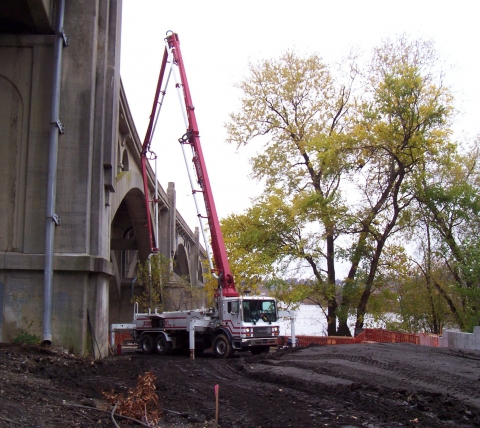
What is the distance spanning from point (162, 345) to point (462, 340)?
470 inches

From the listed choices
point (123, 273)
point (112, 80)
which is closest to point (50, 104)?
point (112, 80)

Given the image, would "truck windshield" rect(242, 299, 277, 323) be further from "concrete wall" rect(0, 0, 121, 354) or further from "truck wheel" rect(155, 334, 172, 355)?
"concrete wall" rect(0, 0, 121, 354)

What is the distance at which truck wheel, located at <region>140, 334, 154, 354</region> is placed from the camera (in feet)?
78.5

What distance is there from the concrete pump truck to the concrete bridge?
170 inches

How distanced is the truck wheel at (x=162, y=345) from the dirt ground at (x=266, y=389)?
5528 mm

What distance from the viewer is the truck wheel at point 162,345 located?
909 inches

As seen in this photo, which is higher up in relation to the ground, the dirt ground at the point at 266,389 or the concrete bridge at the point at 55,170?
the concrete bridge at the point at 55,170

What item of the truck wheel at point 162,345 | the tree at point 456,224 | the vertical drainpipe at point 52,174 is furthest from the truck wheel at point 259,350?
the tree at point 456,224

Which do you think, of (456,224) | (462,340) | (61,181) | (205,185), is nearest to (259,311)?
(205,185)

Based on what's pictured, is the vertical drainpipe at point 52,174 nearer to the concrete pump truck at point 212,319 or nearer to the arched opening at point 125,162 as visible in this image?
the concrete pump truck at point 212,319

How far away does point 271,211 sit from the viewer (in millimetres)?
30188

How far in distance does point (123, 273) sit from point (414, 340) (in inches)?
1009

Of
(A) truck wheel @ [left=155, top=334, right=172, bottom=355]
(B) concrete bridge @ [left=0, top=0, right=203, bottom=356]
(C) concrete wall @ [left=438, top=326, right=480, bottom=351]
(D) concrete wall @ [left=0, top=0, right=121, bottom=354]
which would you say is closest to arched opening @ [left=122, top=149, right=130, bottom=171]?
(A) truck wheel @ [left=155, top=334, right=172, bottom=355]

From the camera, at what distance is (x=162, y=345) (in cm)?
2334
